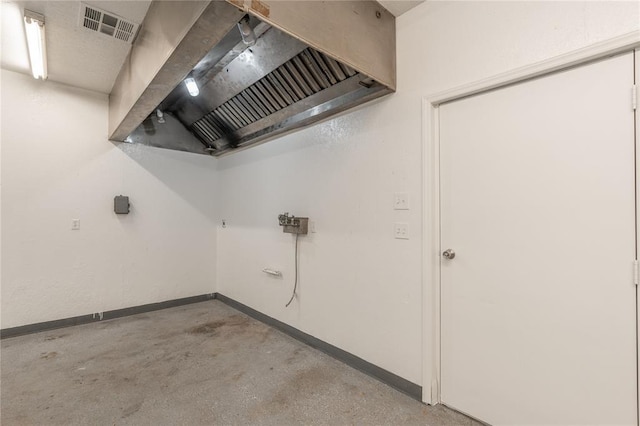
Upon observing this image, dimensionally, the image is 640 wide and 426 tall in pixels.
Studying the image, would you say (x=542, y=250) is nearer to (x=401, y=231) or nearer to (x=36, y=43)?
(x=401, y=231)

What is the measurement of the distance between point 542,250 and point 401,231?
791mm

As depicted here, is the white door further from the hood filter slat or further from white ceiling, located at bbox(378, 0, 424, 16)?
the hood filter slat

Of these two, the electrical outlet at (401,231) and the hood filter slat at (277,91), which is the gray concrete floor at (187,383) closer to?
the electrical outlet at (401,231)

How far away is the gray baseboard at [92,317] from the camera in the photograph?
2965 mm

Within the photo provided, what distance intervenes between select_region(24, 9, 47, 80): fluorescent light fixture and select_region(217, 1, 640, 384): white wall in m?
2.04

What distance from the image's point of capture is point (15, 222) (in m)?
2.96

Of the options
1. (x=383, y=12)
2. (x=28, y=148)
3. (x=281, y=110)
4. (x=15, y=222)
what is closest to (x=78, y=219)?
(x=15, y=222)

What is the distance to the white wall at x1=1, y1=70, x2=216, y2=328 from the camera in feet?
9.79

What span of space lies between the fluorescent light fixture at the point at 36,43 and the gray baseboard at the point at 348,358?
3.19 m

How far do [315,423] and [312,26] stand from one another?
7.39 feet

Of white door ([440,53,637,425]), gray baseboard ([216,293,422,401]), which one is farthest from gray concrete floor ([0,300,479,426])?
white door ([440,53,637,425])

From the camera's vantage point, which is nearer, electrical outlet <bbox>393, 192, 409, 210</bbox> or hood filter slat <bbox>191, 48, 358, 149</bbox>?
electrical outlet <bbox>393, 192, 409, 210</bbox>

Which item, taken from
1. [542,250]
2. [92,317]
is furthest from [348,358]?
[92,317]

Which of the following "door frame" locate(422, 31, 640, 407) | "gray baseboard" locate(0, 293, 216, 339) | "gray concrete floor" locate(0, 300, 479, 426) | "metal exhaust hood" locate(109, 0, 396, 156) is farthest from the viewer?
"gray baseboard" locate(0, 293, 216, 339)
